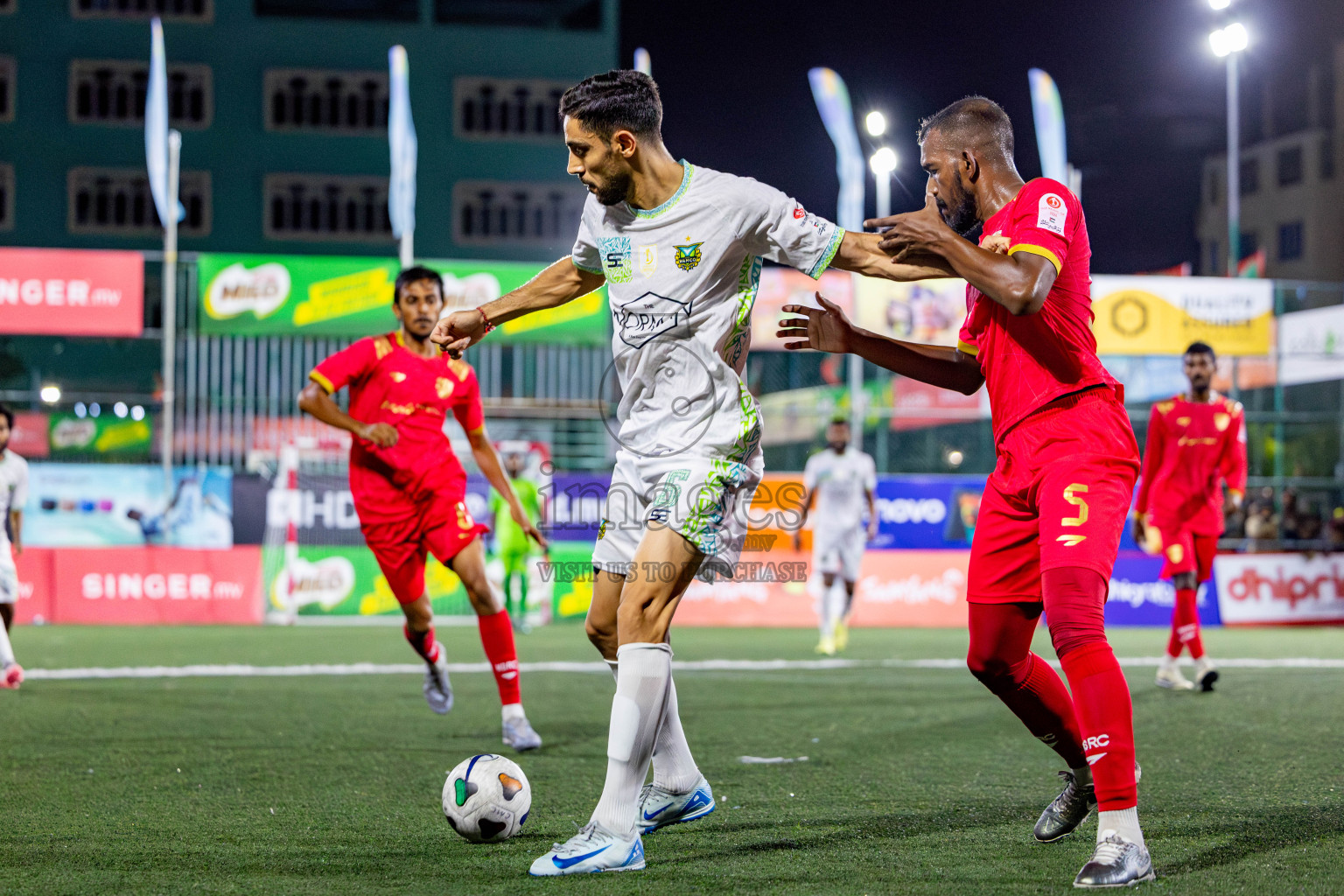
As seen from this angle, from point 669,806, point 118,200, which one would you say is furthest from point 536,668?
point 118,200

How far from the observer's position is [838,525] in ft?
47.0

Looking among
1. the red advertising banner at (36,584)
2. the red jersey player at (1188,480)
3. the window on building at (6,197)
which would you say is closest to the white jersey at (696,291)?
the red jersey player at (1188,480)

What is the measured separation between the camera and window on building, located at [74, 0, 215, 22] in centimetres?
3828

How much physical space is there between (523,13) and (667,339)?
38.8 m

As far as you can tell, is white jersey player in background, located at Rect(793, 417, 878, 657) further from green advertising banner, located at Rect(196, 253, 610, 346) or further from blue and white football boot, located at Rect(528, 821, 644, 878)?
blue and white football boot, located at Rect(528, 821, 644, 878)

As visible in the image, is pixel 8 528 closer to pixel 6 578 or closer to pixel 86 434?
pixel 6 578

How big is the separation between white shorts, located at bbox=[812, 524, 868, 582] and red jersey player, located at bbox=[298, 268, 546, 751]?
7.31m

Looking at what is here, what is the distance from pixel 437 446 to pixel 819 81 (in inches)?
623

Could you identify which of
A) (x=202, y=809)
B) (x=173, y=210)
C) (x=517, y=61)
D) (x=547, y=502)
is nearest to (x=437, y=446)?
(x=202, y=809)

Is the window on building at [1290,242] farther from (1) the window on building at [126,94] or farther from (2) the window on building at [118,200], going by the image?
(2) the window on building at [118,200]

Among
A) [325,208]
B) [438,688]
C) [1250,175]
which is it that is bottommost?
[438,688]

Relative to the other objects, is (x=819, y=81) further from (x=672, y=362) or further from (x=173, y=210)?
(x=672, y=362)

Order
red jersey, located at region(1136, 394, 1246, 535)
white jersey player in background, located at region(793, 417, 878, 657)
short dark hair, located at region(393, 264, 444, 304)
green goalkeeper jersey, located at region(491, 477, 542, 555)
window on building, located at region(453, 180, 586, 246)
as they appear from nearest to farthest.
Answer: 1. short dark hair, located at region(393, 264, 444, 304)
2. red jersey, located at region(1136, 394, 1246, 535)
3. white jersey player in background, located at region(793, 417, 878, 657)
4. green goalkeeper jersey, located at region(491, 477, 542, 555)
5. window on building, located at region(453, 180, 586, 246)

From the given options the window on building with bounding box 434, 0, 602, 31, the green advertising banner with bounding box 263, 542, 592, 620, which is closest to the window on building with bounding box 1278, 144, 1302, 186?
the window on building with bounding box 434, 0, 602, 31
